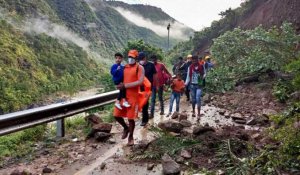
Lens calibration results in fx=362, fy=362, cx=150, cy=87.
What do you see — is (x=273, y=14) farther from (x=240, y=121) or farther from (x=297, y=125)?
(x=297, y=125)

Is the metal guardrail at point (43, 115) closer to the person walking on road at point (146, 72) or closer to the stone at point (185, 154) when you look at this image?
the person walking on road at point (146, 72)

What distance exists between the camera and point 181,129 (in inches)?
270

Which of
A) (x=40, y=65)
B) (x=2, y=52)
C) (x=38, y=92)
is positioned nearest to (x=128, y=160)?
(x=38, y=92)

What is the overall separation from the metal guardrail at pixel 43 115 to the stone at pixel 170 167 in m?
2.28

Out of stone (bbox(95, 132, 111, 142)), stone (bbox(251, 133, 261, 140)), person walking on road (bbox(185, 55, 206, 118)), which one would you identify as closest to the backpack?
stone (bbox(95, 132, 111, 142))

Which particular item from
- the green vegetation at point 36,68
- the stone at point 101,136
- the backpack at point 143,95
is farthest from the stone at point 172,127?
the green vegetation at point 36,68

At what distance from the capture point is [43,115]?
607cm

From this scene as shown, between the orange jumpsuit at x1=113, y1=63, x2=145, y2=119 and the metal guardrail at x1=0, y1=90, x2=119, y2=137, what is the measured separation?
103 cm

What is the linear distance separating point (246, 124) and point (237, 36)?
8.51 m

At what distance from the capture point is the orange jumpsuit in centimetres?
641

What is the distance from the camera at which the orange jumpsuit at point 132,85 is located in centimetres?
641

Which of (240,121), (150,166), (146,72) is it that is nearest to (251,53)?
(240,121)

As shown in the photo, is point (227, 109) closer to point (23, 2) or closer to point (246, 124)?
point (246, 124)

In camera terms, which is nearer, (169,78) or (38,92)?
(169,78)
